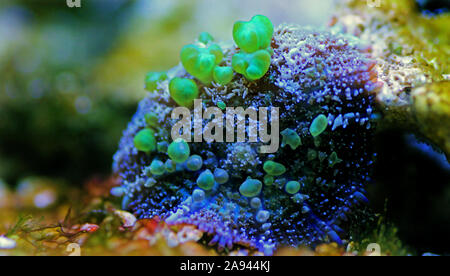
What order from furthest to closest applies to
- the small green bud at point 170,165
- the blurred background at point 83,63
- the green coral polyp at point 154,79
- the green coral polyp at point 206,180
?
1. the blurred background at point 83,63
2. the green coral polyp at point 154,79
3. the small green bud at point 170,165
4. the green coral polyp at point 206,180

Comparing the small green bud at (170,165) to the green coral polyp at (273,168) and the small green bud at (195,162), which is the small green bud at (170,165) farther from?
the green coral polyp at (273,168)

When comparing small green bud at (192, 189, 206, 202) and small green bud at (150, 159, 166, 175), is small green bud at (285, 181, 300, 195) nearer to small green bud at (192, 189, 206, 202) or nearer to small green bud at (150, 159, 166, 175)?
small green bud at (192, 189, 206, 202)

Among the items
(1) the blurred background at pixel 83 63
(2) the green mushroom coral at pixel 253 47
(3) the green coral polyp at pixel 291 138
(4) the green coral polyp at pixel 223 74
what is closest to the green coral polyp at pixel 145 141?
(4) the green coral polyp at pixel 223 74

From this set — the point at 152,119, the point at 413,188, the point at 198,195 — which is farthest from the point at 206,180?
the point at 413,188

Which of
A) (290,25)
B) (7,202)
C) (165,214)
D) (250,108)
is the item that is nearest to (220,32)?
(290,25)

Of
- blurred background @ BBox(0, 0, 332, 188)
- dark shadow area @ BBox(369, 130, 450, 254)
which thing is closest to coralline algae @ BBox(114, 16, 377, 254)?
dark shadow area @ BBox(369, 130, 450, 254)
